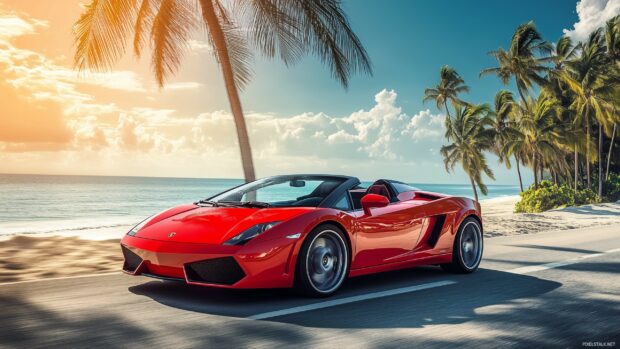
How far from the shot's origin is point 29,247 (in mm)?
10695

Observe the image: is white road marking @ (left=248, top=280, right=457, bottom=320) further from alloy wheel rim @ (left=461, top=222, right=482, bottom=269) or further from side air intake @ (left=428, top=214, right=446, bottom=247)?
alloy wheel rim @ (left=461, top=222, right=482, bottom=269)

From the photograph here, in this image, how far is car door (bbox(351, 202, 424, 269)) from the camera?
19.9ft

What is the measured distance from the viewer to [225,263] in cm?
507

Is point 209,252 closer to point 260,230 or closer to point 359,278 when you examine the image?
point 260,230

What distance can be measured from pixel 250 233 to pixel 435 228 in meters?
2.82

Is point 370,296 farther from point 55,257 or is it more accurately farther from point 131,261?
point 55,257

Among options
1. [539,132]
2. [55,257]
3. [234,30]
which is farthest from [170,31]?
[539,132]

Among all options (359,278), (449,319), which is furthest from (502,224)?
(449,319)

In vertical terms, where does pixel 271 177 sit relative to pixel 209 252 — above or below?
above

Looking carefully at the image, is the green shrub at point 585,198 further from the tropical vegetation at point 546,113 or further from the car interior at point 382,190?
the car interior at point 382,190

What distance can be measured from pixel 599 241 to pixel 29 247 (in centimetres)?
1139

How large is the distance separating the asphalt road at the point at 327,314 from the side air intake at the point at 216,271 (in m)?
0.23

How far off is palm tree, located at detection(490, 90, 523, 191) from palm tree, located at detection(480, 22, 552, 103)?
4.83 feet

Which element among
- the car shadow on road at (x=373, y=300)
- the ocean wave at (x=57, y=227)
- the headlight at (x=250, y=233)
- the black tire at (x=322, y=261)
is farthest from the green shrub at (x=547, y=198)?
the headlight at (x=250, y=233)
